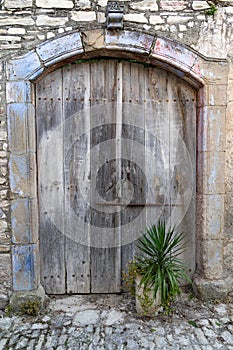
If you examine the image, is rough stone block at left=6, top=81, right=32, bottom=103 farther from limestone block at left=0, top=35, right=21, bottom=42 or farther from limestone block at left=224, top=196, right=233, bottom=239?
limestone block at left=224, top=196, right=233, bottom=239

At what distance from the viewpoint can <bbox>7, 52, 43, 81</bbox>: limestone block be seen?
9.37ft

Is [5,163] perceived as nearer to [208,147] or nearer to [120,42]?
[120,42]

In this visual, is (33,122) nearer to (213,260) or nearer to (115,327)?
(115,327)

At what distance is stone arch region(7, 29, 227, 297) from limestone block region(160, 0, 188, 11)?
0.29m

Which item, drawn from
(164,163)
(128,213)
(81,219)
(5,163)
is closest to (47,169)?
(5,163)

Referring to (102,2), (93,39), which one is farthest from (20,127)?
(102,2)

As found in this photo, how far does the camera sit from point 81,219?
127 inches

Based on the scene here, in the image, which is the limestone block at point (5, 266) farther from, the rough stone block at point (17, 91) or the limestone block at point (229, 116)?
the limestone block at point (229, 116)

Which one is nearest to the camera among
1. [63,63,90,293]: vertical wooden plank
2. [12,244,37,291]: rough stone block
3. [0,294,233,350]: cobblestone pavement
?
[0,294,233,350]: cobblestone pavement

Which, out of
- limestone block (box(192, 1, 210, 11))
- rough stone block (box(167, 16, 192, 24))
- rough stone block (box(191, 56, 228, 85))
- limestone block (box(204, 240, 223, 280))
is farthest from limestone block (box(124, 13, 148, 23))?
limestone block (box(204, 240, 223, 280))

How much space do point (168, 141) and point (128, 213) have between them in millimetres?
839

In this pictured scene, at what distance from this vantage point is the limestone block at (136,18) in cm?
289

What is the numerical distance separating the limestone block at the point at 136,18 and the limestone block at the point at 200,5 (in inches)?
18.6

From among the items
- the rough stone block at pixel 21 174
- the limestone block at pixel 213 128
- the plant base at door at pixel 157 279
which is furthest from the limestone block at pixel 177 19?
the plant base at door at pixel 157 279
